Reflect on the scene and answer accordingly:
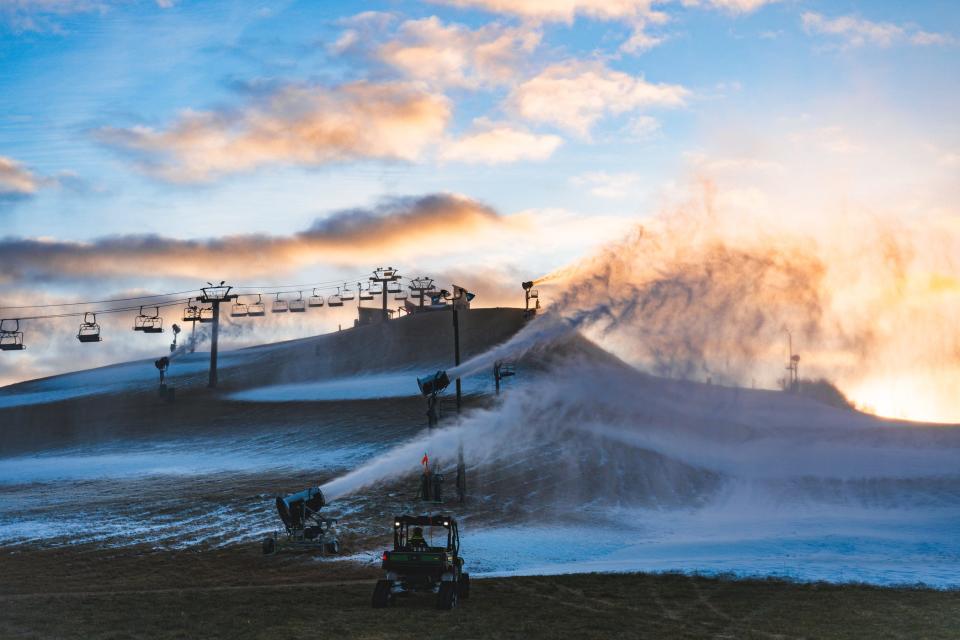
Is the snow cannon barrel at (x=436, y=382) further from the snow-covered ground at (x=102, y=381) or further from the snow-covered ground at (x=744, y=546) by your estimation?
the snow-covered ground at (x=102, y=381)

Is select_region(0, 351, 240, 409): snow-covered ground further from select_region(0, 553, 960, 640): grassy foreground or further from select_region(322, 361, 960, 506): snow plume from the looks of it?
select_region(0, 553, 960, 640): grassy foreground

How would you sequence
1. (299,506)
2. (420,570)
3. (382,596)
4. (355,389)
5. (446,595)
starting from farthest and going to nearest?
1. (355,389)
2. (299,506)
3. (382,596)
4. (446,595)
5. (420,570)

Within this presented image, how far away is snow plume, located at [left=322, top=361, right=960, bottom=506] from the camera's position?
218 feet

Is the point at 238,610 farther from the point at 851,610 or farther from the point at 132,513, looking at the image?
the point at 132,513

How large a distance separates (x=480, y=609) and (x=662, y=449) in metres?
51.5

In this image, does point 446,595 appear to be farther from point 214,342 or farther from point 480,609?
point 214,342

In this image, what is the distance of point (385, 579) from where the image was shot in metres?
29.4

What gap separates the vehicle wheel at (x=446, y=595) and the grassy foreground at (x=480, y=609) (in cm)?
27

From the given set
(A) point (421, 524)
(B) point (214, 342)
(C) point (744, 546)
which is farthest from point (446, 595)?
(B) point (214, 342)

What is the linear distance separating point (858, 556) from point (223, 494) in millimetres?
38348

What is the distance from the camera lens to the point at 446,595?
1118 inches

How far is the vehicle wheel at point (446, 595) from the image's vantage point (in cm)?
2842

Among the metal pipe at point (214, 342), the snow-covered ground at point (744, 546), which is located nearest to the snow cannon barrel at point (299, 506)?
the snow-covered ground at point (744, 546)

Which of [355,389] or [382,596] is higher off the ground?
[355,389]
